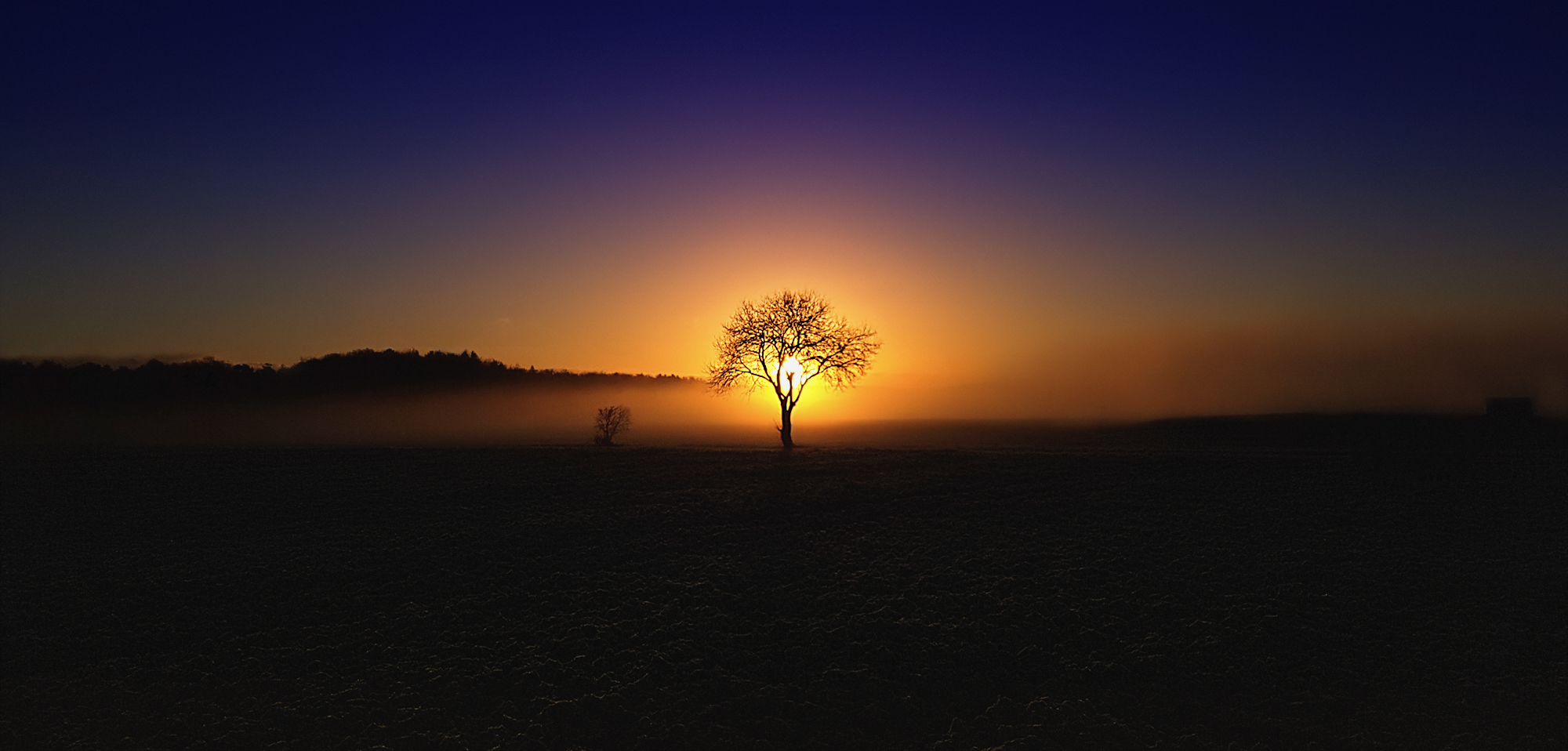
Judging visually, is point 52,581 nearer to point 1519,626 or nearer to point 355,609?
point 355,609

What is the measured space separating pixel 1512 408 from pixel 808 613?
57.0m

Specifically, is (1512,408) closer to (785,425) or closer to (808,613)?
(785,425)

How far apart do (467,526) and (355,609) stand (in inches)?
262

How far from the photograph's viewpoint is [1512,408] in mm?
48031

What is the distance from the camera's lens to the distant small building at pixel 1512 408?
4750 centimetres

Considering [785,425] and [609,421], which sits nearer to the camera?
[785,425]

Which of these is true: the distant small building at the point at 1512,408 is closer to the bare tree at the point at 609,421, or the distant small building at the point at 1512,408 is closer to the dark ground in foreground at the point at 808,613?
the dark ground in foreground at the point at 808,613

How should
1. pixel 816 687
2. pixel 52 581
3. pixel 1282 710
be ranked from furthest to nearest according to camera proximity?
pixel 52 581
pixel 816 687
pixel 1282 710

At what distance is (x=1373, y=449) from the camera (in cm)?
3409

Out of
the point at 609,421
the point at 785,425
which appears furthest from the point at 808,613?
the point at 609,421

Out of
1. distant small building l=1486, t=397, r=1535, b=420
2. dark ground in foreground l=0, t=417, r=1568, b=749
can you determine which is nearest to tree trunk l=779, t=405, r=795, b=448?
dark ground in foreground l=0, t=417, r=1568, b=749

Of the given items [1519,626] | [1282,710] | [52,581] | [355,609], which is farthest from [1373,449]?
[52,581]

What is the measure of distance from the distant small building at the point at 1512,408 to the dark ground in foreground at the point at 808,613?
90.9ft

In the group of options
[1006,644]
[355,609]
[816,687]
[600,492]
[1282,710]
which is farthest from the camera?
[600,492]
